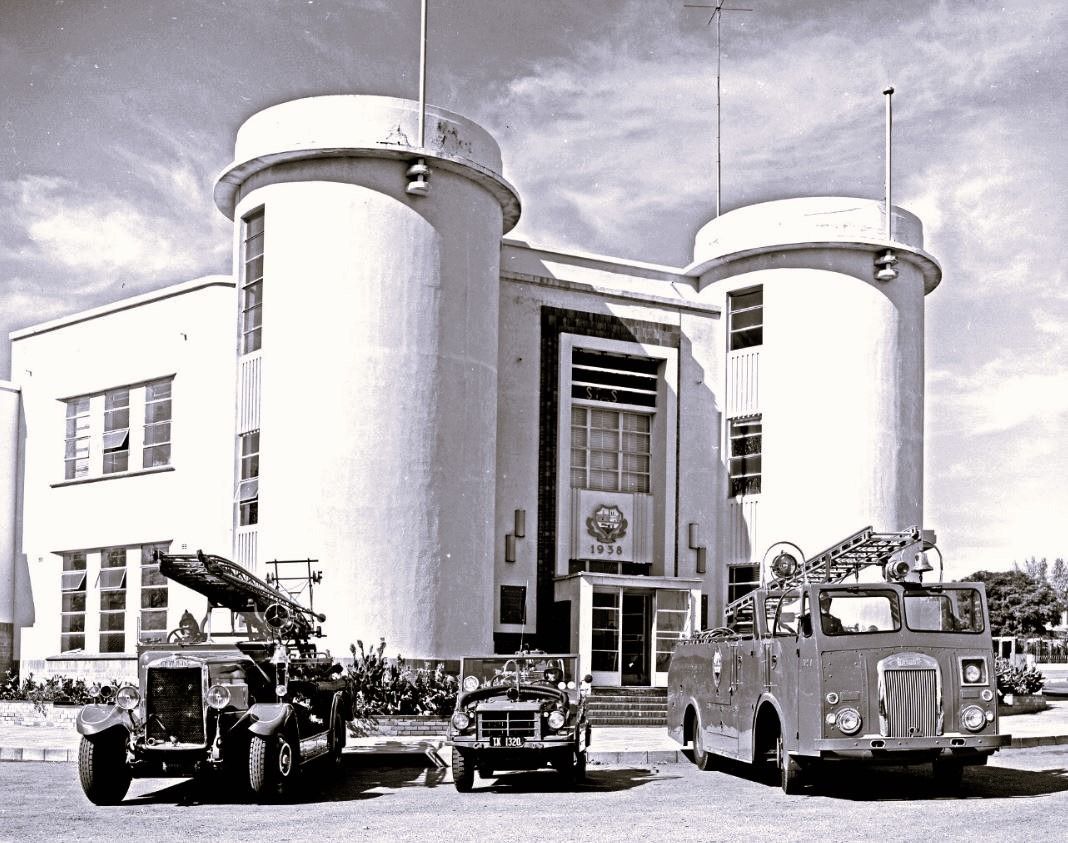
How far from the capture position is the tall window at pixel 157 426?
98.2 feet

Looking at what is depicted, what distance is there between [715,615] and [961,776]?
16580mm

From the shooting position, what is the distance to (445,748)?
20.5 m

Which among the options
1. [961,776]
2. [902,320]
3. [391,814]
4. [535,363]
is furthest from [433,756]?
[902,320]

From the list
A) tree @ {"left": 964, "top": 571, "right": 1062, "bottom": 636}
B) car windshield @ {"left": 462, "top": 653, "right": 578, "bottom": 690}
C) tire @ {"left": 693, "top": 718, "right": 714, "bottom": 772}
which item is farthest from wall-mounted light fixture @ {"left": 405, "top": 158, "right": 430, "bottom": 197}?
tree @ {"left": 964, "top": 571, "right": 1062, "bottom": 636}

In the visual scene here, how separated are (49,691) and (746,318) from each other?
17330 millimetres

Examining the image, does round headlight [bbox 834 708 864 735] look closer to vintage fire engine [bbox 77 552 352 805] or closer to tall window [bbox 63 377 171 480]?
vintage fire engine [bbox 77 552 352 805]

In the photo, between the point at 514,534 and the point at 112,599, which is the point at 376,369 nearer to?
the point at 514,534

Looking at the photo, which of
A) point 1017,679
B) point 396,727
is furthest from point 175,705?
point 1017,679

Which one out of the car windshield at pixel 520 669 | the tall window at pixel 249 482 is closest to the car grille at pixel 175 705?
the car windshield at pixel 520 669

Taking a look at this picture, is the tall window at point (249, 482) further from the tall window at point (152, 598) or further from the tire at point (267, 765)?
the tire at point (267, 765)

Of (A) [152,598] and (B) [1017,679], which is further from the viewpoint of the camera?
(B) [1017,679]

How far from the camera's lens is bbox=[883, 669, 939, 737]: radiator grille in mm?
14219

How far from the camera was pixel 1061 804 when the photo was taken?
13602 millimetres

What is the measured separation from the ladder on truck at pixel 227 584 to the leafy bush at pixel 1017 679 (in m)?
16.8
